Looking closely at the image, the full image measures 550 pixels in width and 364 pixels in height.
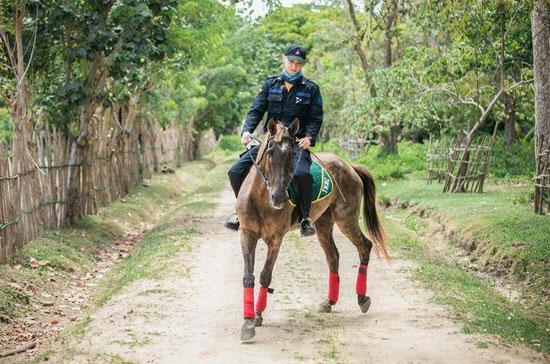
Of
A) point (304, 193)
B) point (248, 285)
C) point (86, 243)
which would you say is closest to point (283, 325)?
point (248, 285)

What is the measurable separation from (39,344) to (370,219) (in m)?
4.23

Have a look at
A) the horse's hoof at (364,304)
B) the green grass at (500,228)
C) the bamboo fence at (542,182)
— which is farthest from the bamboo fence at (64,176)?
the bamboo fence at (542,182)

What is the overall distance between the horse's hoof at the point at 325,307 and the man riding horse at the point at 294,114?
0.88 metres

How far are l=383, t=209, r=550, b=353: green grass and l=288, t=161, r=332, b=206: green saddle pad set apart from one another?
191 cm

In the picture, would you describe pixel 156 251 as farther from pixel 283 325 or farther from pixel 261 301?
pixel 283 325

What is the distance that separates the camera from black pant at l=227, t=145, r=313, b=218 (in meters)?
7.80

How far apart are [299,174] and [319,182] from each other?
1.83 ft

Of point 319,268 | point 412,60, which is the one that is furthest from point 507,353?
point 412,60

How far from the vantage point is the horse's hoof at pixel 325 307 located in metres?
8.38

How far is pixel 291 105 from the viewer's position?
320 inches

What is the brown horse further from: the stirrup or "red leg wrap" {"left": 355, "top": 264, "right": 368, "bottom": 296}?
the stirrup

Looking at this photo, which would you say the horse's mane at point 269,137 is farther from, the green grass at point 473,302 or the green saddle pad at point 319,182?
the green grass at point 473,302

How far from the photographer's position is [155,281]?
10.1 m

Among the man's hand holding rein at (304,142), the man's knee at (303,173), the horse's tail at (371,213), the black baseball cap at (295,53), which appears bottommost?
the horse's tail at (371,213)
